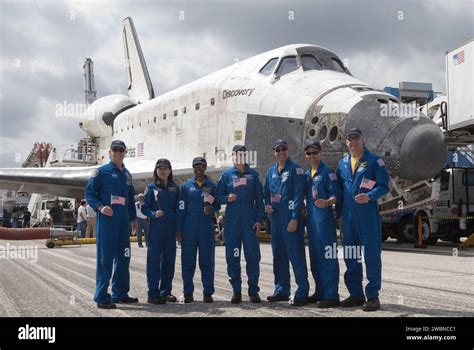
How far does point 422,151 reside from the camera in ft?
31.1

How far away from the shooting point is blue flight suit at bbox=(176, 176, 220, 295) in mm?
5684

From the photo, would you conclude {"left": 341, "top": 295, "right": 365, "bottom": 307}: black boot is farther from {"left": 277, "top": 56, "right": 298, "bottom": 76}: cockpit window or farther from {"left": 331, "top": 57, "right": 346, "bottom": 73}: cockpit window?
{"left": 331, "top": 57, "right": 346, "bottom": 73}: cockpit window

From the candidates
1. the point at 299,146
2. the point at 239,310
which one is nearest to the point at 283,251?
the point at 239,310

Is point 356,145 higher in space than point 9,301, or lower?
higher

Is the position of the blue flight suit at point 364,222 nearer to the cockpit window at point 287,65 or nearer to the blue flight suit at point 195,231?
the blue flight suit at point 195,231

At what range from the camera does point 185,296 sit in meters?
5.58

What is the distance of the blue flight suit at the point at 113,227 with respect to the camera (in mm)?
5391

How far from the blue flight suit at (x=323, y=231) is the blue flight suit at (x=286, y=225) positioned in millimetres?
126

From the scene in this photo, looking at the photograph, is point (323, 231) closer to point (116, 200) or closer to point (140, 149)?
point (116, 200)

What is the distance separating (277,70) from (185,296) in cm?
813

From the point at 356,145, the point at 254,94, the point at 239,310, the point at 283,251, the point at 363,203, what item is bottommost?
the point at 239,310

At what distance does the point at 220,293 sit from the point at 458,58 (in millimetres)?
9652

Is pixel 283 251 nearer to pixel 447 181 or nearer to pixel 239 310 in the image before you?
pixel 239 310

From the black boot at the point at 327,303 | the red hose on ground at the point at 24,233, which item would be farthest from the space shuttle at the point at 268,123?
the black boot at the point at 327,303
